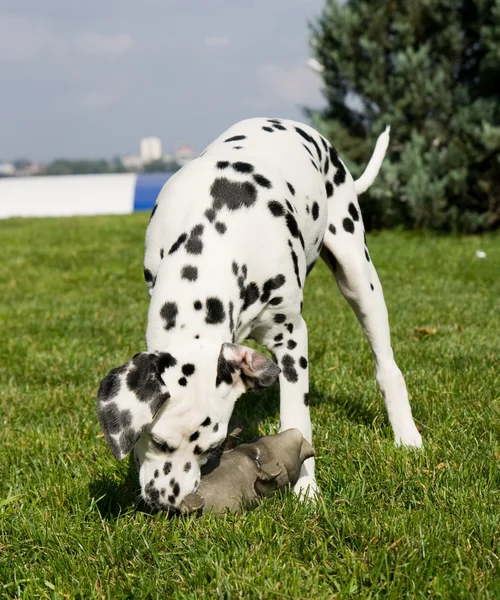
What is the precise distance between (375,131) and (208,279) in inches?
438

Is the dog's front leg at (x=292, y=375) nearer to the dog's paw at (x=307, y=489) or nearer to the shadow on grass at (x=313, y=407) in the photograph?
the dog's paw at (x=307, y=489)

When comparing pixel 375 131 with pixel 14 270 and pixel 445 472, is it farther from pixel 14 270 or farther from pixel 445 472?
pixel 445 472

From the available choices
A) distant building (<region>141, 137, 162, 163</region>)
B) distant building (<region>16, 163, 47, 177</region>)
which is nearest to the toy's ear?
distant building (<region>16, 163, 47, 177</region>)

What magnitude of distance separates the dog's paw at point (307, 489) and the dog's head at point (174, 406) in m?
0.58

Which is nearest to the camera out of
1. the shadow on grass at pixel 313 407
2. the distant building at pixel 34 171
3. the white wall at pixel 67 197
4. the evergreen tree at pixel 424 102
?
the shadow on grass at pixel 313 407

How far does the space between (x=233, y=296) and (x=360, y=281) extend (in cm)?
134

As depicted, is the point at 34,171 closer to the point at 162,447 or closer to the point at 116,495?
the point at 116,495

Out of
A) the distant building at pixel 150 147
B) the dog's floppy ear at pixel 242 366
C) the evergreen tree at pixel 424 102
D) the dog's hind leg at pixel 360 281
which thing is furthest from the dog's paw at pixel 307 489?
the distant building at pixel 150 147

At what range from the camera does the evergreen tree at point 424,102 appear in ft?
42.3

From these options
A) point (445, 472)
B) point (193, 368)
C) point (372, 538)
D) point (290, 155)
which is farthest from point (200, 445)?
point (290, 155)

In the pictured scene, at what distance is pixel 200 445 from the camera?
299 cm

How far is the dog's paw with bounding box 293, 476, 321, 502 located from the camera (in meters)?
3.37

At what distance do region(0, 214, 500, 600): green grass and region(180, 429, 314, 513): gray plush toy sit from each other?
78 millimetres

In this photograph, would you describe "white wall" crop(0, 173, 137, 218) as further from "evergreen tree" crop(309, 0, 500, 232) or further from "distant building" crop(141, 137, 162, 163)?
"distant building" crop(141, 137, 162, 163)
